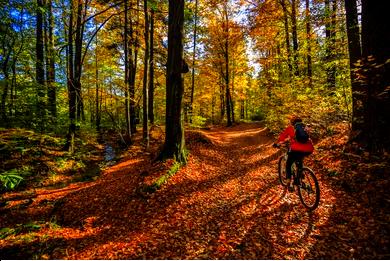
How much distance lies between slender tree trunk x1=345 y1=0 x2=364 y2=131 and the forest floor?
1.12m

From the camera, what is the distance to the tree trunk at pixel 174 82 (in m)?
9.19

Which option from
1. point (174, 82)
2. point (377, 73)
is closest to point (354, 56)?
point (377, 73)

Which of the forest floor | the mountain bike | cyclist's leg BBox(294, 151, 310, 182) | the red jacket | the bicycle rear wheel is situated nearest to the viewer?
the forest floor

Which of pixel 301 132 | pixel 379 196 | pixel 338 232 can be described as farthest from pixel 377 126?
pixel 338 232

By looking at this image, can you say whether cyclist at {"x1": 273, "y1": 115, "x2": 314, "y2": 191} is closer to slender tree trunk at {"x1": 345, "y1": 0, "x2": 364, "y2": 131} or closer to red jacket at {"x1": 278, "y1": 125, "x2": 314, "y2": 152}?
red jacket at {"x1": 278, "y1": 125, "x2": 314, "y2": 152}

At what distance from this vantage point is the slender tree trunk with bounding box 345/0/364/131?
8086 mm

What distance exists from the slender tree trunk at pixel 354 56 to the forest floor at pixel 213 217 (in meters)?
1.12

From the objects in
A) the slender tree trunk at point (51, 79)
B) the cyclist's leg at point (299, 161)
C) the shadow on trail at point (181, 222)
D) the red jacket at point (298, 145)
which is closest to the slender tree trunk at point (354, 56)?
the red jacket at point (298, 145)

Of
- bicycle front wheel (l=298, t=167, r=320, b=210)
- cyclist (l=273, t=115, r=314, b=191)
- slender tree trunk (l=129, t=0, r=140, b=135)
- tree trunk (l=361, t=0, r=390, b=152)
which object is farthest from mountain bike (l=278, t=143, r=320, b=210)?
slender tree trunk (l=129, t=0, r=140, b=135)

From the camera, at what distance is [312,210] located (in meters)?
5.84

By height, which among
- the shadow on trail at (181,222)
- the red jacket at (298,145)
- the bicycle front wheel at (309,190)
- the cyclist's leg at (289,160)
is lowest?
the shadow on trail at (181,222)

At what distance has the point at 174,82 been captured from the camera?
923cm

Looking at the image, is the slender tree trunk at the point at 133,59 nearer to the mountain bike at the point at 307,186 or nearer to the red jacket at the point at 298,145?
the red jacket at the point at 298,145

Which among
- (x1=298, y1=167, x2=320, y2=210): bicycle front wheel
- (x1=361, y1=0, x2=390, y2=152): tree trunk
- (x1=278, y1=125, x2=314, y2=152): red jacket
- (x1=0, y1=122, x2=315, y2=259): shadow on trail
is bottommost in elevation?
(x1=0, y1=122, x2=315, y2=259): shadow on trail
